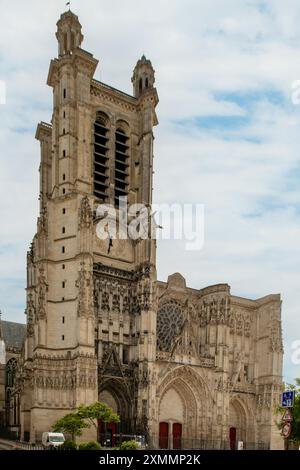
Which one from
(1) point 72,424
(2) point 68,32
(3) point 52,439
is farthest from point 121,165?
(3) point 52,439

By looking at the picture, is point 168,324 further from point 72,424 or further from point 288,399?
point 288,399

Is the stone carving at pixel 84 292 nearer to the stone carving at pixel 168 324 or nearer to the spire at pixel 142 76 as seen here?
the stone carving at pixel 168 324

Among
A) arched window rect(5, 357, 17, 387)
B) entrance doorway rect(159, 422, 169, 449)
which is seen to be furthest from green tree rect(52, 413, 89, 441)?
arched window rect(5, 357, 17, 387)

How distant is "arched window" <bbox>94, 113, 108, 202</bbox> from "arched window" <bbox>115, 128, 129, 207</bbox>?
136 cm

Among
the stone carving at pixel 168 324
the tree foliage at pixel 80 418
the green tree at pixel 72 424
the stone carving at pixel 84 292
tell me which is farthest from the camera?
the stone carving at pixel 168 324

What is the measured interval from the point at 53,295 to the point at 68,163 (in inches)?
481

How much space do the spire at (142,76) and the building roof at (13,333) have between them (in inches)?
1469

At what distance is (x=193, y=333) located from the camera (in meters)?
57.7

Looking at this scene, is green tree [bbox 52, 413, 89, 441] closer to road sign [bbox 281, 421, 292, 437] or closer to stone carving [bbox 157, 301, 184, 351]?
stone carving [bbox 157, 301, 184, 351]

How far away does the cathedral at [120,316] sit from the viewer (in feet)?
156

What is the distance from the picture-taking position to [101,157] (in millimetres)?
56969

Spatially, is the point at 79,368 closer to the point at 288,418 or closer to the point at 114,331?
the point at 114,331

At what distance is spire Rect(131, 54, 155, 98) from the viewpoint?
62.5 m

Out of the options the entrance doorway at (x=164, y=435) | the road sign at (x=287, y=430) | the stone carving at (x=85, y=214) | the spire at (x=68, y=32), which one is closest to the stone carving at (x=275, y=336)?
the entrance doorway at (x=164, y=435)
